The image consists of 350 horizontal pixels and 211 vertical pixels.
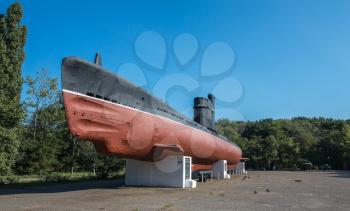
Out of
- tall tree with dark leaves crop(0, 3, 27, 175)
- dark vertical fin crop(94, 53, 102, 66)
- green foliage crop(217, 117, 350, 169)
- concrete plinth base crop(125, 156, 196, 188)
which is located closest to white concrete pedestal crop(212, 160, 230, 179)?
concrete plinth base crop(125, 156, 196, 188)

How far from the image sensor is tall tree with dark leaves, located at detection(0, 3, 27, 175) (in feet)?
77.7

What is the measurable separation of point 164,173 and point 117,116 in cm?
515

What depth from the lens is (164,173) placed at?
19891mm

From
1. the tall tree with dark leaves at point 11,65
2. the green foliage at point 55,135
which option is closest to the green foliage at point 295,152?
the green foliage at point 55,135

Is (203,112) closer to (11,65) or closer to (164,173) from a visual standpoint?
(164,173)

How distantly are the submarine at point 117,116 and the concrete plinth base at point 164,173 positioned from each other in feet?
2.15

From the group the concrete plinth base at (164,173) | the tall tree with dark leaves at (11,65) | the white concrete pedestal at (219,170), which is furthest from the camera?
the white concrete pedestal at (219,170)

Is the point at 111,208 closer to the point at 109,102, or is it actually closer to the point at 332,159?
the point at 109,102

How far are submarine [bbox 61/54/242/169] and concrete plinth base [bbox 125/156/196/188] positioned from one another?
0.65m

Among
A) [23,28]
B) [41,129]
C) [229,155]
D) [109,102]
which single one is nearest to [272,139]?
[229,155]

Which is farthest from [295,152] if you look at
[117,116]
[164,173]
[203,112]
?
[117,116]

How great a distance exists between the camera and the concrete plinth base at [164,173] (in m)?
19.6

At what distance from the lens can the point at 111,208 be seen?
1132cm

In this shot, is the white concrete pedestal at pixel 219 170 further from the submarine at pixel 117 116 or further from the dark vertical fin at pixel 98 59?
the dark vertical fin at pixel 98 59
